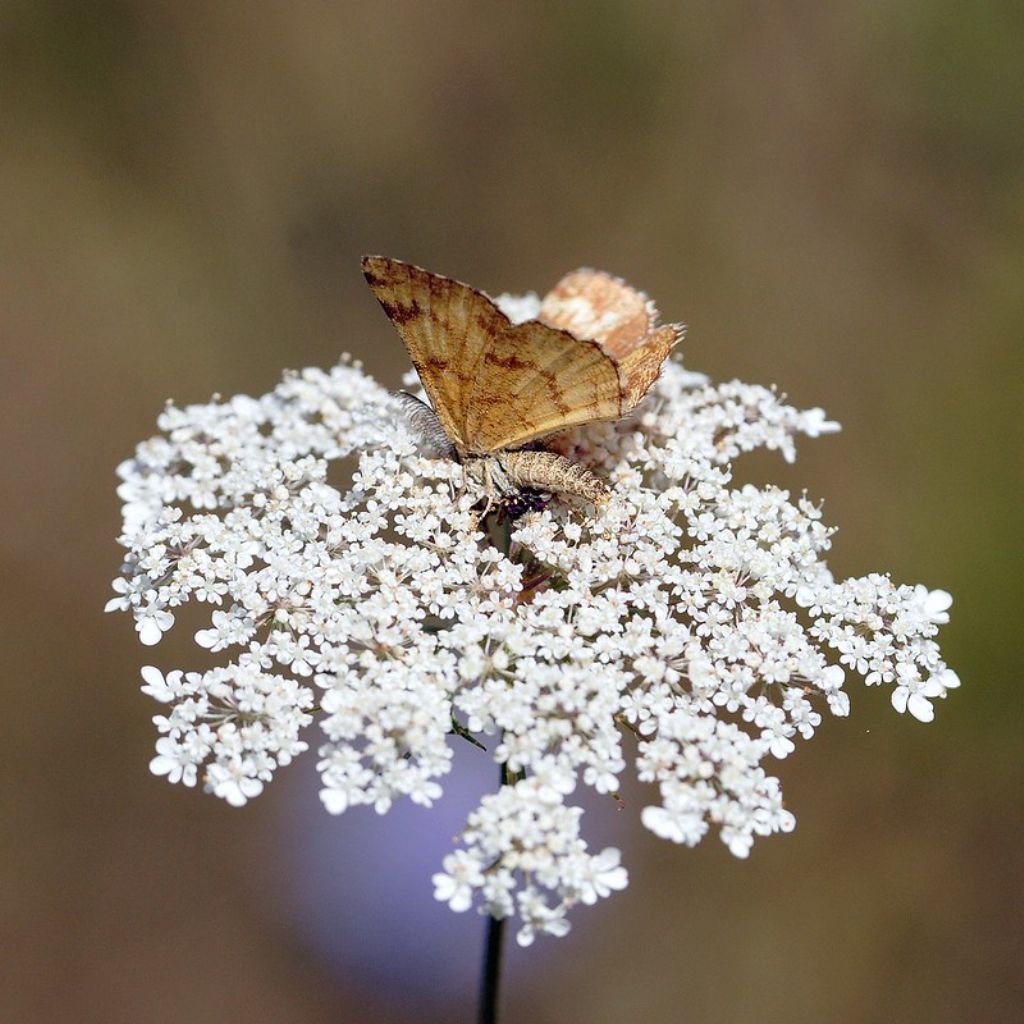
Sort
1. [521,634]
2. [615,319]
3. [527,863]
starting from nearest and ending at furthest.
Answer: [527,863]
[521,634]
[615,319]

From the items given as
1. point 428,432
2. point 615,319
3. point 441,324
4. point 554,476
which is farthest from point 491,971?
point 615,319

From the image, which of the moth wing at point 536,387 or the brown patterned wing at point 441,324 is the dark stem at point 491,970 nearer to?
the moth wing at point 536,387

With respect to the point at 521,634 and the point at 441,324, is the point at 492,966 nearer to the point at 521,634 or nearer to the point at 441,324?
the point at 521,634

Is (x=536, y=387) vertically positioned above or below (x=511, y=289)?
below

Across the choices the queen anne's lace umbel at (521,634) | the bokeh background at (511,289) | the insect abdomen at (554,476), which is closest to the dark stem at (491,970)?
the queen anne's lace umbel at (521,634)

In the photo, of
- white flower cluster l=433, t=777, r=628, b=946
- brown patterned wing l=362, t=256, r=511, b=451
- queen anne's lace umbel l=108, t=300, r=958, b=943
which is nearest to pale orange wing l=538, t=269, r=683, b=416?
queen anne's lace umbel l=108, t=300, r=958, b=943

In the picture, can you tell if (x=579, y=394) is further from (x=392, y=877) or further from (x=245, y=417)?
(x=392, y=877)

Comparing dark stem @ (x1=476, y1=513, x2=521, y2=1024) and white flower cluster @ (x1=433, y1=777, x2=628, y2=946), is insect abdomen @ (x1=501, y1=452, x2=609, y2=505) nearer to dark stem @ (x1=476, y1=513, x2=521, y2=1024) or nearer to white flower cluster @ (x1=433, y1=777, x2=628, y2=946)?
dark stem @ (x1=476, y1=513, x2=521, y2=1024)
